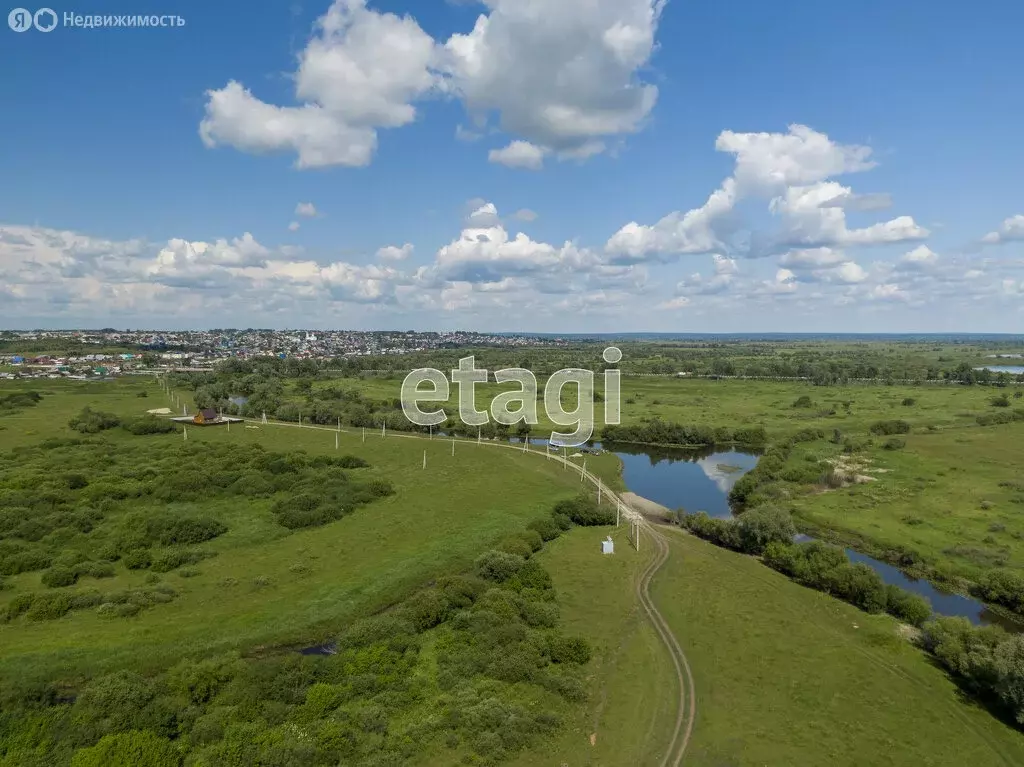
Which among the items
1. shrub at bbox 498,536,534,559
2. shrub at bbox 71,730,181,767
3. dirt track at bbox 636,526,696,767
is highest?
shrub at bbox 71,730,181,767

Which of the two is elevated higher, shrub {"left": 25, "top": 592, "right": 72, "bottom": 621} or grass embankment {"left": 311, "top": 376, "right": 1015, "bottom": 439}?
grass embankment {"left": 311, "top": 376, "right": 1015, "bottom": 439}

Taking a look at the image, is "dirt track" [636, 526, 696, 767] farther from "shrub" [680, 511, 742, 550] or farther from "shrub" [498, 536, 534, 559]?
"shrub" [498, 536, 534, 559]

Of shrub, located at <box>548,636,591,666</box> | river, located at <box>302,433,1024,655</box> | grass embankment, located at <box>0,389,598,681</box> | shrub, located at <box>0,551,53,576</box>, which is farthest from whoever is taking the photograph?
shrub, located at <box>0,551,53,576</box>

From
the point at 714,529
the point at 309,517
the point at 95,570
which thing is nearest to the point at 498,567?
the point at 309,517

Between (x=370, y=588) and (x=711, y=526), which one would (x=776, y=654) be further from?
(x=370, y=588)

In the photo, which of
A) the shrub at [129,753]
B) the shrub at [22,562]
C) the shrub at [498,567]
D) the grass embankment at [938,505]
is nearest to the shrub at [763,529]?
the grass embankment at [938,505]

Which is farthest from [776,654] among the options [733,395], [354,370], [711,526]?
[354,370]

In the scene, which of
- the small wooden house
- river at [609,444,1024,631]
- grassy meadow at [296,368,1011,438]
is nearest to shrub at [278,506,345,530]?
river at [609,444,1024,631]
